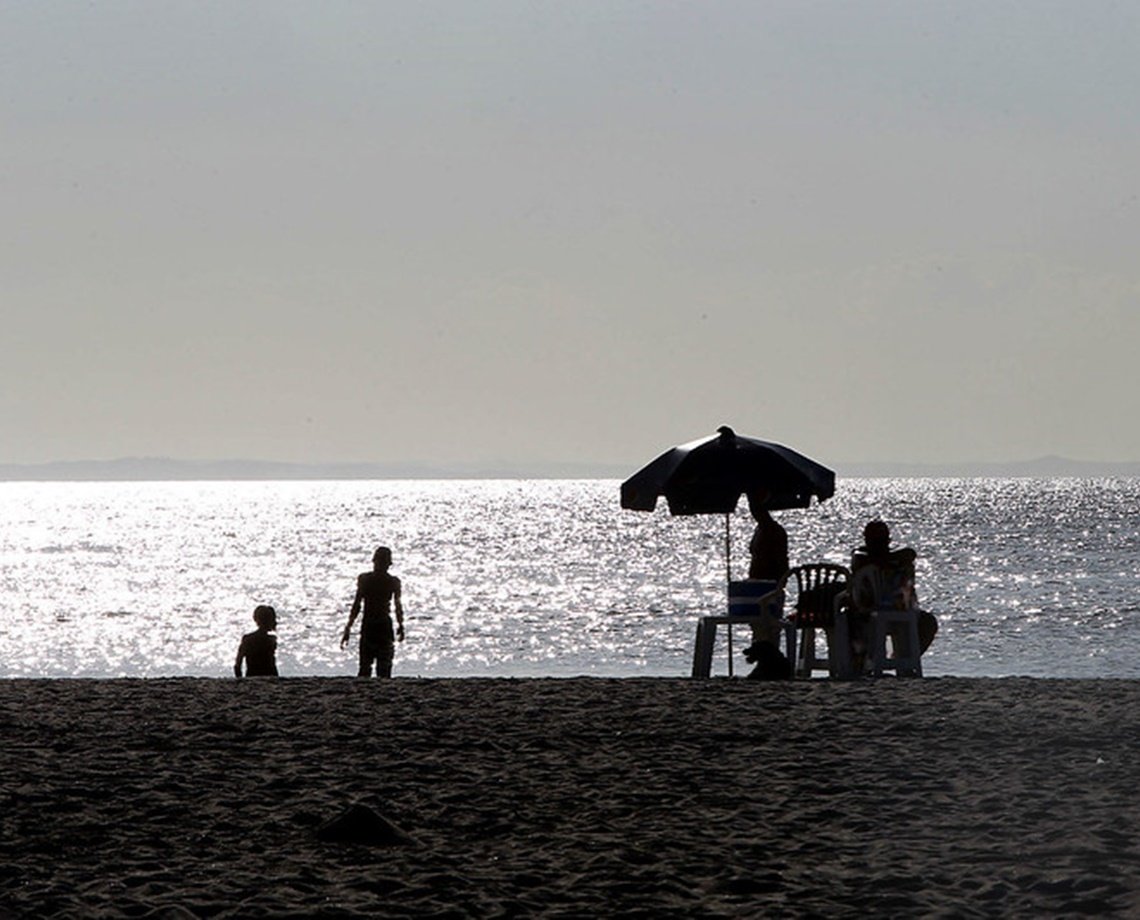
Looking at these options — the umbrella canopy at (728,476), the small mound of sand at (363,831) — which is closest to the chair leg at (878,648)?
the umbrella canopy at (728,476)

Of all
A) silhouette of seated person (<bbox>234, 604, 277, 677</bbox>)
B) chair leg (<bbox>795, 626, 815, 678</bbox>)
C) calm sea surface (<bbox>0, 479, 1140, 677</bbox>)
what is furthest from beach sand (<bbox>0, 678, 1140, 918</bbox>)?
calm sea surface (<bbox>0, 479, 1140, 677</bbox>)

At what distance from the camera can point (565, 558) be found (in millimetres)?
104562

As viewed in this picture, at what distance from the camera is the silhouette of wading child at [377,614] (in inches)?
644

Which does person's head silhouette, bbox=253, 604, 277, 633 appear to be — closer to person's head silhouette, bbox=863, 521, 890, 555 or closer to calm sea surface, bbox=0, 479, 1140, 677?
person's head silhouette, bbox=863, 521, 890, 555

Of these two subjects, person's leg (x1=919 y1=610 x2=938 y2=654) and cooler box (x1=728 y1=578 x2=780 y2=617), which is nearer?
cooler box (x1=728 y1=578 x2=780 y2=617)

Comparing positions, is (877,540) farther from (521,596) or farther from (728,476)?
(521,596)

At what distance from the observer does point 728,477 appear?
48.3 feet

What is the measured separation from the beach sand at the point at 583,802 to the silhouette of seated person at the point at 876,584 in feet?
5.22

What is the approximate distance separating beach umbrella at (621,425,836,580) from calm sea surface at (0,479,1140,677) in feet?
82.1

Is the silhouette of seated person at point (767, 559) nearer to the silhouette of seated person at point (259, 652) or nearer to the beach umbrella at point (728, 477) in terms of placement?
the beach umbrella at point (728, 477)

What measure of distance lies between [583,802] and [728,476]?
6629 mm

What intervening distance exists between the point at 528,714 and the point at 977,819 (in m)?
4.17

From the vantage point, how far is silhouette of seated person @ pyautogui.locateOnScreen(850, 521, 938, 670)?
1418 centimetres

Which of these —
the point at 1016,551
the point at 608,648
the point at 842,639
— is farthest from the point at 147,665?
the point at 1016,551
